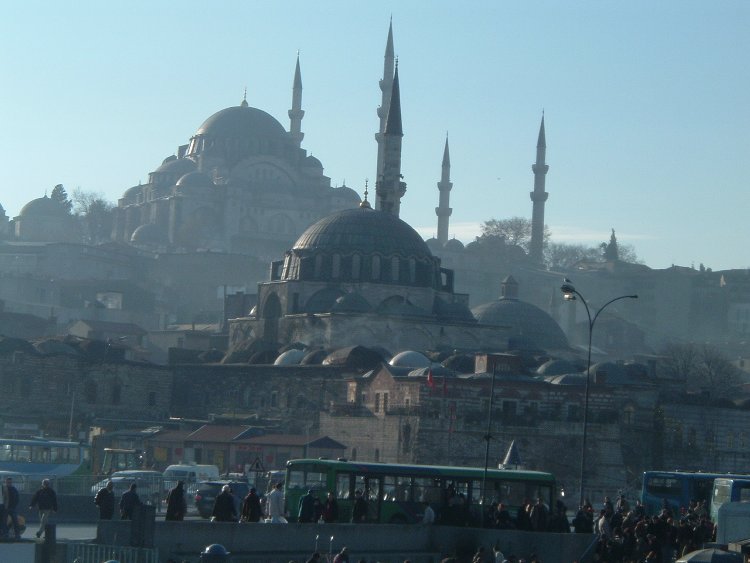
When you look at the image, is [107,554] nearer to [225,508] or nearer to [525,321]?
[225,508]

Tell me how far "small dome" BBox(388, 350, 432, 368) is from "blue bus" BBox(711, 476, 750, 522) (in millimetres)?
25569

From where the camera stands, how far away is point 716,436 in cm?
5372

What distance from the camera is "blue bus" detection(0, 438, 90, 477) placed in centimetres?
3597

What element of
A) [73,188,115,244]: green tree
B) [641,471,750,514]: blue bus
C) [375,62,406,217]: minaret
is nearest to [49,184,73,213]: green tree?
[73,188,115,244]: green tree

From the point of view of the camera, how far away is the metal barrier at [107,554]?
62.5 feet

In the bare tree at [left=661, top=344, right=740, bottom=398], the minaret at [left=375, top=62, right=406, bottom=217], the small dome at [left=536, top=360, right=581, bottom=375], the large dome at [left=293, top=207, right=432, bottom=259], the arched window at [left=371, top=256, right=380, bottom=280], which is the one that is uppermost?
the minaret at [left=375, top=62, right=406, bottom=217]

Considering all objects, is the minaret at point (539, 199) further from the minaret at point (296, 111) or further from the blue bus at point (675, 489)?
the blue bus at point (675, 489)

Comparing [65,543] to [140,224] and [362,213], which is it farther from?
[140,224]

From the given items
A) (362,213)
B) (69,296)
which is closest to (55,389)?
(362,213)

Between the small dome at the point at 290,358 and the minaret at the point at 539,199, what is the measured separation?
149 feet

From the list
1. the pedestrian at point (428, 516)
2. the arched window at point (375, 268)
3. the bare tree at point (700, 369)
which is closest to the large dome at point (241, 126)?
the bare tree at point (700, 369)

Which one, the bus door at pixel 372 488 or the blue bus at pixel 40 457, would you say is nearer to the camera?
the bus door at pixel 372 488

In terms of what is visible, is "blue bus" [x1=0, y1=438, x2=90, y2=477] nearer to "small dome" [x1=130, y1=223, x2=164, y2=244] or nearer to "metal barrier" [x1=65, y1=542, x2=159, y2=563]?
"metal barrier" [x1=65, y1=542, x2=159, y2=563]

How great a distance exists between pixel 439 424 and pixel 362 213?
15904 mm
